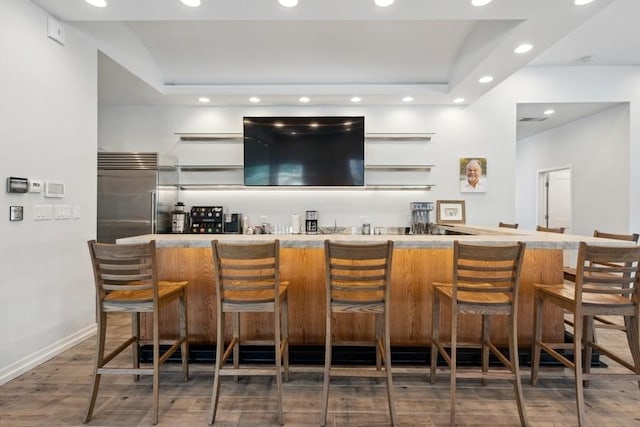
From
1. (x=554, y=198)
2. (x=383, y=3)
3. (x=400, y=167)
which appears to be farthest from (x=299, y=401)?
(x=554, y=198)

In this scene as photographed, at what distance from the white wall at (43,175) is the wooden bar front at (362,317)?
952 millimetres

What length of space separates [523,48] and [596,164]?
3.51 m

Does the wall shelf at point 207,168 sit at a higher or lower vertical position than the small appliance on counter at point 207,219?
higher

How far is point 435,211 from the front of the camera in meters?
4.97

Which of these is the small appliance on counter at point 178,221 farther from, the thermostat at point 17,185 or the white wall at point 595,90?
the white wall at point 595,90

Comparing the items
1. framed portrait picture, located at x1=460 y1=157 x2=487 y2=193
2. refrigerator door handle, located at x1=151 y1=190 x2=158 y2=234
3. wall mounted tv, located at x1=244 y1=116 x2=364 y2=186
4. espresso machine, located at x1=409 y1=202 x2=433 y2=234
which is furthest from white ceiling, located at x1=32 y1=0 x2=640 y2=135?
espresso machine, located at x1=409 y1=202 x2=433 y2=234

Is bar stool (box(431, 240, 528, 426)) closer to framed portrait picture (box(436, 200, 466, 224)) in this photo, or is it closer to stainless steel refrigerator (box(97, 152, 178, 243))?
framed portrait picture (box(436, 200, 466, 224))

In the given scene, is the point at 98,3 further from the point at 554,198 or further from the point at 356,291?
the point at 554,198

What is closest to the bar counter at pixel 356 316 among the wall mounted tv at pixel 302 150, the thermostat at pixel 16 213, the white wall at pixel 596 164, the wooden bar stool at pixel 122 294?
the wooden bar stool at pixel 122 294

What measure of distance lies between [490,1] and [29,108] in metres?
3.75

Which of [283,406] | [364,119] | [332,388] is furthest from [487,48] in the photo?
[283,406]

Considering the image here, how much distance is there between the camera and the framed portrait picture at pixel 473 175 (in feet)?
16.2

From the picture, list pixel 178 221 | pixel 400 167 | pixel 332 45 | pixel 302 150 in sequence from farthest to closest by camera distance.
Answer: pixel 400 167
pixel 302 150
pixel 178 221
pixel 332 45

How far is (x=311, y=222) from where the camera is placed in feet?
16.1
